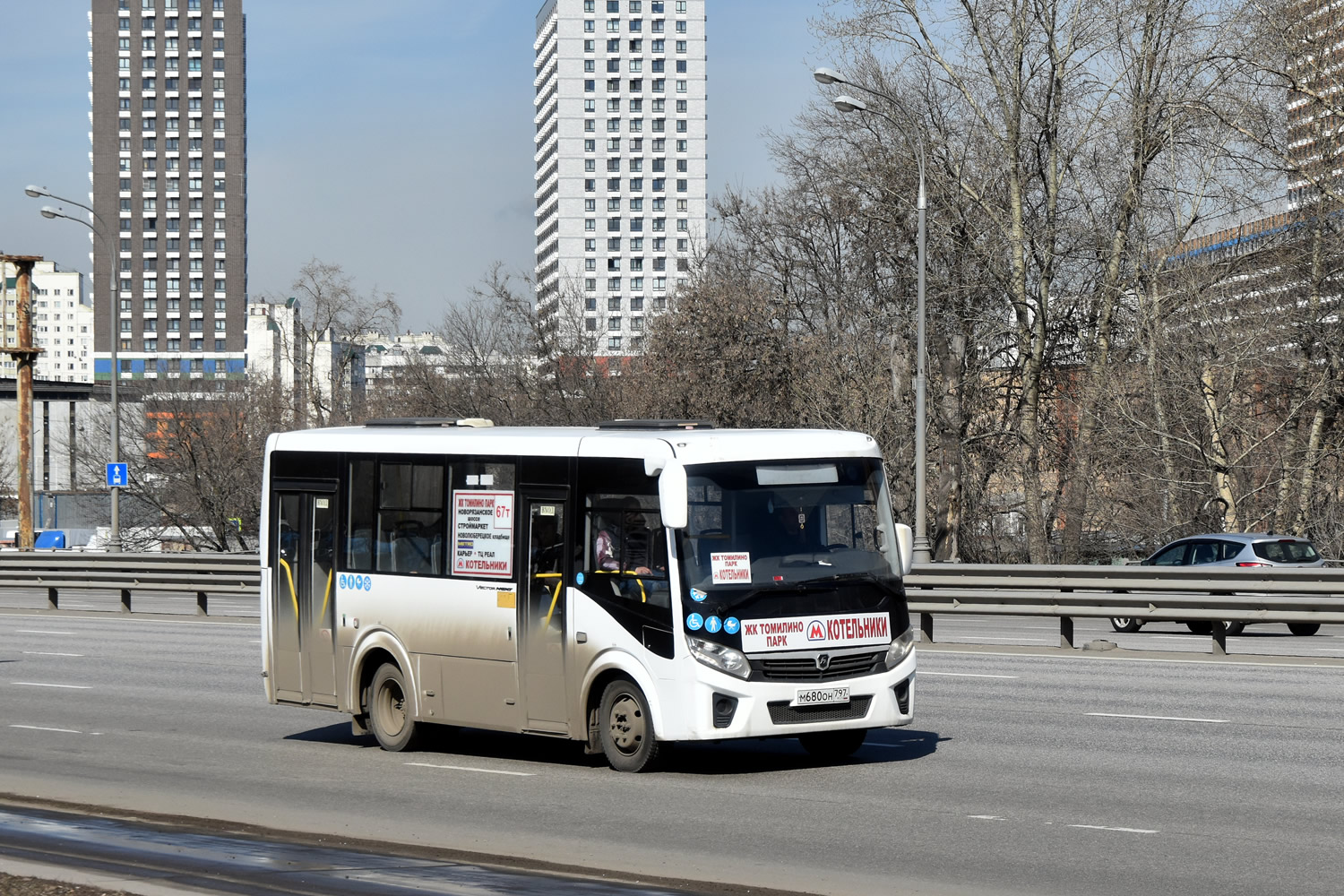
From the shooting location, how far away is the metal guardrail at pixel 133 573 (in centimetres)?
2769

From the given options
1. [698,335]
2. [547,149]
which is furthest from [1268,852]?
[547,149]

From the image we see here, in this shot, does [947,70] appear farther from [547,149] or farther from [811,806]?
[547,149]

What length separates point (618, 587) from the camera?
11.3m

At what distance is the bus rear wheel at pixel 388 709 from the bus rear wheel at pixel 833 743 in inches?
127

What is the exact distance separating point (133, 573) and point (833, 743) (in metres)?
20.7

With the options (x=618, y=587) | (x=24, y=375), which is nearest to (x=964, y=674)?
(x=618, y=587)

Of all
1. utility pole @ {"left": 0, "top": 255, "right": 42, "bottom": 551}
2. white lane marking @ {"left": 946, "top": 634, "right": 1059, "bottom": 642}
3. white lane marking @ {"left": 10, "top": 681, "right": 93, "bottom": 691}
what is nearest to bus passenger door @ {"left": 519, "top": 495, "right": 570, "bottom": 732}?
white lane marking @ {"left": 10, "top": 681, "right": 93, "bottom": 691}

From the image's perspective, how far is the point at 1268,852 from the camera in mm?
8039

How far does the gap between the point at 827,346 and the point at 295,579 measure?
1210 inches

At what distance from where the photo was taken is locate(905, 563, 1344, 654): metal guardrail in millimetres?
18969

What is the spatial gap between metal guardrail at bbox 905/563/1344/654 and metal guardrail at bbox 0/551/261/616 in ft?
38.6

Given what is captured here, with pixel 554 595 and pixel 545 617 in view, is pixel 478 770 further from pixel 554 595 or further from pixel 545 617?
pixel 554 595

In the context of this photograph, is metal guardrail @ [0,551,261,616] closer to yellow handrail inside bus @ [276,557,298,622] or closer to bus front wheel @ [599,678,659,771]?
yellow handrail inside bus @ [276,557,298,622]

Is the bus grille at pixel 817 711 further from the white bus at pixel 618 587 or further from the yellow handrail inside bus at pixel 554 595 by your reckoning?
the yellow handrail inside bus at pixel 554 595
